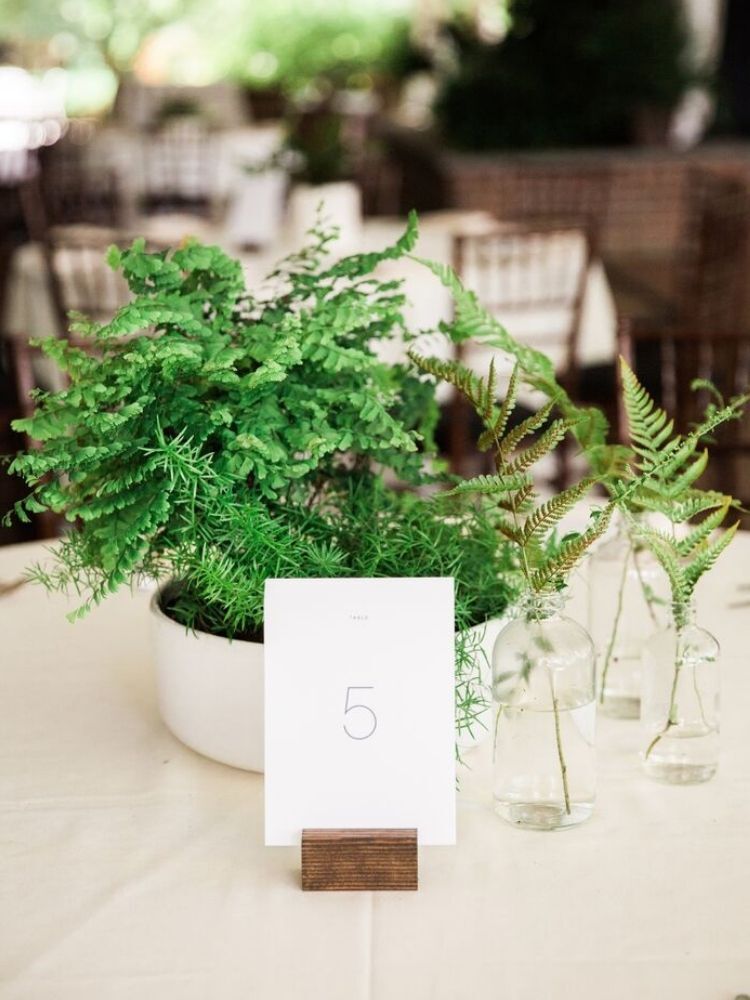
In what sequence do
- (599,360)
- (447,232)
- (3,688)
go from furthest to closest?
(447,232)
(599,360)
(3,688)

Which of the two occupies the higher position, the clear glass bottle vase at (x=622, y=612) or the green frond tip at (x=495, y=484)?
the green frond tip at (x=495, y=484)

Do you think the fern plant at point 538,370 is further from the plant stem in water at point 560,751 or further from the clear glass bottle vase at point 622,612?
the plant stem in water at point 560,751

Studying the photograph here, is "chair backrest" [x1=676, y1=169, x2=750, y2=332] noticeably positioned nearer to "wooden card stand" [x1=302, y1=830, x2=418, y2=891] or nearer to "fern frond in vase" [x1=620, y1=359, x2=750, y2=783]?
"fern frond in vase" [x1=620, y1=359, x2=750, y2=783]

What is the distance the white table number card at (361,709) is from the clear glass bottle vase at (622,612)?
12.7 inches

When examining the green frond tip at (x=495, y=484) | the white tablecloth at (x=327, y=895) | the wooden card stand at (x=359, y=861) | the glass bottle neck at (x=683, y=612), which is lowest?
the white tablecloth at (x=327, y=895)

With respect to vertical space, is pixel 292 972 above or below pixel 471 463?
above

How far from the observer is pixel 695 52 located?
6047 millimetres

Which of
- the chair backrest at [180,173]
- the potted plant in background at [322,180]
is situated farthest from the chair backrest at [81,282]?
the chair backrest at [180,173]

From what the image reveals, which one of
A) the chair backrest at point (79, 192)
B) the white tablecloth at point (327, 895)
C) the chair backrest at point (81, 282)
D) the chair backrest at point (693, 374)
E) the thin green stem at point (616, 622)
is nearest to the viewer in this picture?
the white tablecloth at point (327, 895)

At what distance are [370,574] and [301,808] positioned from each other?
0.66 ft

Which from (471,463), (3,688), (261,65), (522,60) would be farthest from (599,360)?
(261,65)

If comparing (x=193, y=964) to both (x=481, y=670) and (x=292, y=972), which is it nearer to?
(x=292, y=972)

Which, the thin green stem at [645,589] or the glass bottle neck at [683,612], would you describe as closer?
the glass bottle neck at [683,612]

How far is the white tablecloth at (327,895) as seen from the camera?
32.2 inches
